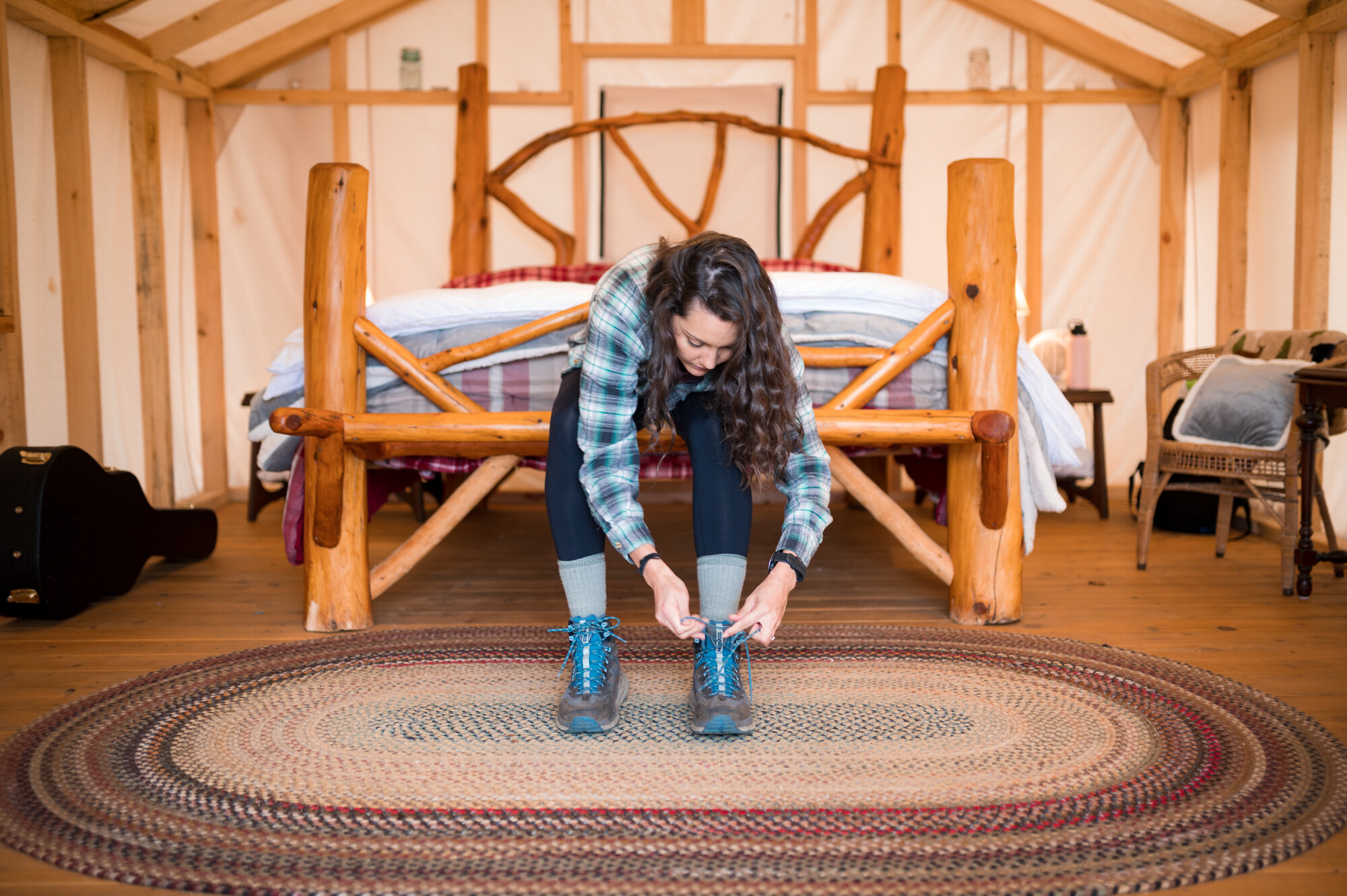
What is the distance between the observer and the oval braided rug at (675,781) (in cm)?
106

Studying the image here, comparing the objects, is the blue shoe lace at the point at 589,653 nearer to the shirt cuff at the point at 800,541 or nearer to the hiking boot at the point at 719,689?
the hiking boot at the point at 719,689

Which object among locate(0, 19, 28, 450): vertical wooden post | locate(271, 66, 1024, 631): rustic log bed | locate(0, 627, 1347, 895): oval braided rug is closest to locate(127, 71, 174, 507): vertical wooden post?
locate(0, 19, 28, 450): vertical wooden post

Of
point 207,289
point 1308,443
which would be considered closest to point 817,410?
point 1308,443

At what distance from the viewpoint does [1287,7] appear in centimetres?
309

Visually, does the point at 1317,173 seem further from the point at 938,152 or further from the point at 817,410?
the point at 817,410

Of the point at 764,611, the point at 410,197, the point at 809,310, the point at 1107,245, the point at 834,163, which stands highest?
the point at 834,163

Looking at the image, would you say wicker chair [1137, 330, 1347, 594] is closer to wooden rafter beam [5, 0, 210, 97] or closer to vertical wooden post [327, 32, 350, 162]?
vertical wooden post [327, 32, 350, 162]

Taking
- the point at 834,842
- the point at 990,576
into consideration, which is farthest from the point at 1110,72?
the point at 834,842

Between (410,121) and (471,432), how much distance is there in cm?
246

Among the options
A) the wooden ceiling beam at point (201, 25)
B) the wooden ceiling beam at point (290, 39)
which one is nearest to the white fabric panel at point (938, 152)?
the wooden ceiling beam at point (290, 39)

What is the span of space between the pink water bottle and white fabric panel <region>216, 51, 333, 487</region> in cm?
285

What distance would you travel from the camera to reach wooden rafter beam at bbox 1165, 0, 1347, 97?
298cm

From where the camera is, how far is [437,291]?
89.0 inches

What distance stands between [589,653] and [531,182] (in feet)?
9.50
